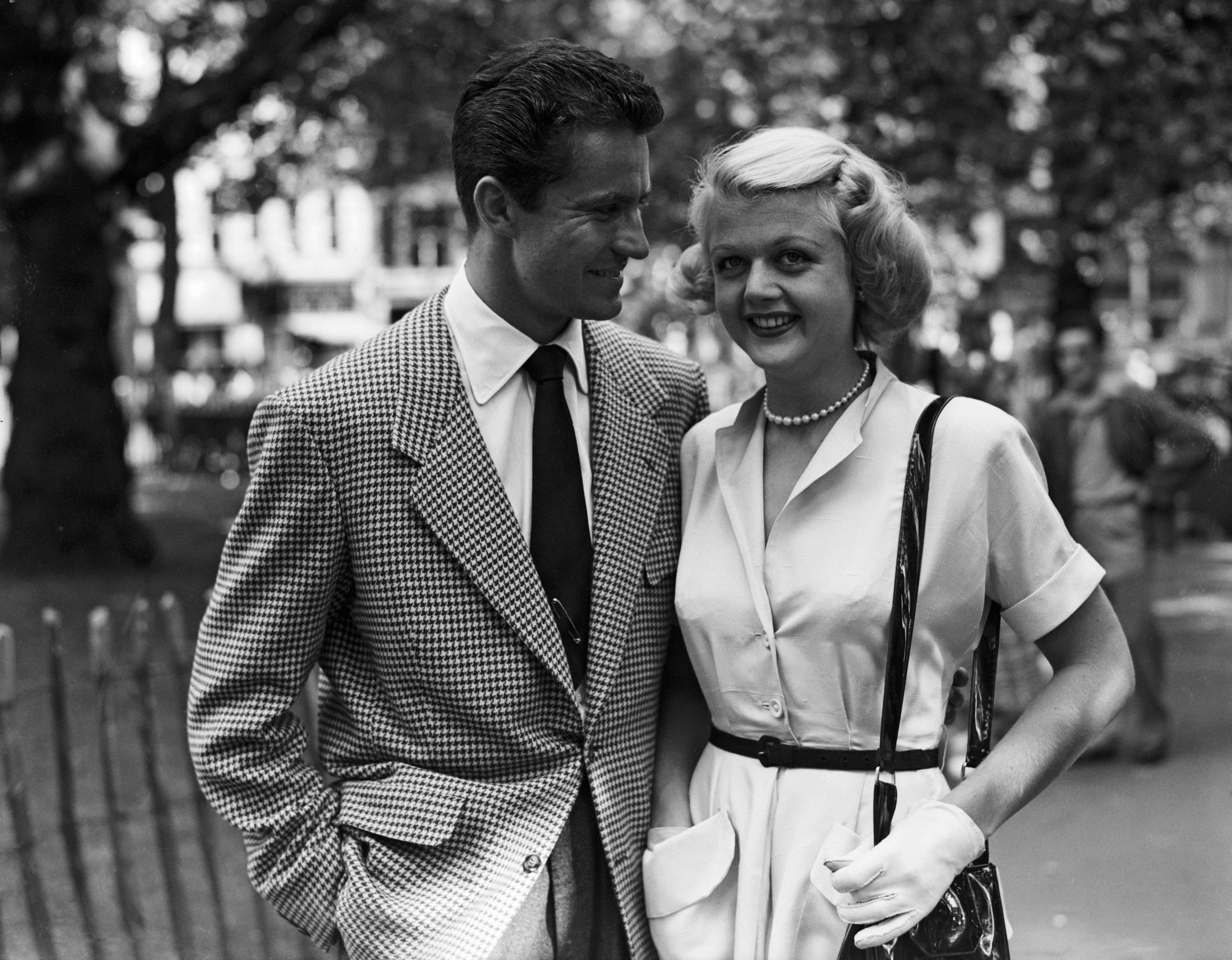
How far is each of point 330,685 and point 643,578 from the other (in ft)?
1.80

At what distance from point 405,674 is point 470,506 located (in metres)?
0.28

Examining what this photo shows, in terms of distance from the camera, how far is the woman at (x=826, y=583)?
217 centimetres

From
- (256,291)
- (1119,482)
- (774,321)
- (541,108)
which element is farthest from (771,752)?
(256,291)

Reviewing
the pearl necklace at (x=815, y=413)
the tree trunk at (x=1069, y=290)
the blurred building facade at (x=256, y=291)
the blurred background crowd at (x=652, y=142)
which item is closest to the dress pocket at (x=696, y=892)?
the pearl necklace at (x=815, y=413)

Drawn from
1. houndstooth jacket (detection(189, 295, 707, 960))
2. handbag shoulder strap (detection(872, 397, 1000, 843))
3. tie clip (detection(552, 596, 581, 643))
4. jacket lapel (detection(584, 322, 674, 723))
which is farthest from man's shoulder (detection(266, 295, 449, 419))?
handbag shoulder strap (detection(872, 397, 1000, 843))

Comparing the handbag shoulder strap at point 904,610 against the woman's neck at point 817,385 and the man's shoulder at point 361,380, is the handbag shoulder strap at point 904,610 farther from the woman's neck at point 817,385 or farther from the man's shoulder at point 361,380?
the man's shoulder at point 361,380

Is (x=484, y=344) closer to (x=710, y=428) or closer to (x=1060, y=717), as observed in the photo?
(x=710, y=428)

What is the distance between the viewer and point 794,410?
2.38m

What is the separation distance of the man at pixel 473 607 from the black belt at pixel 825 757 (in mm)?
220

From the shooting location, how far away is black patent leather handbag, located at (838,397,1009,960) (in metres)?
2.01

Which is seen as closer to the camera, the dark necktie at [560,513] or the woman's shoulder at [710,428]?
the dark necktie at [560,513]

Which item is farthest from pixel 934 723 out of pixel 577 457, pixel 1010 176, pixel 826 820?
pixel 1010 176

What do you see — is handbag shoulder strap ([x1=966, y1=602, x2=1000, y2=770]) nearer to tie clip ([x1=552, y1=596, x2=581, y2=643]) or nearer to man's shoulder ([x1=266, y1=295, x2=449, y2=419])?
tie clip ([x1=552, y1=596, x2=581, y2=643])

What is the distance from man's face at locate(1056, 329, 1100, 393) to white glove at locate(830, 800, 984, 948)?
5952 mm
